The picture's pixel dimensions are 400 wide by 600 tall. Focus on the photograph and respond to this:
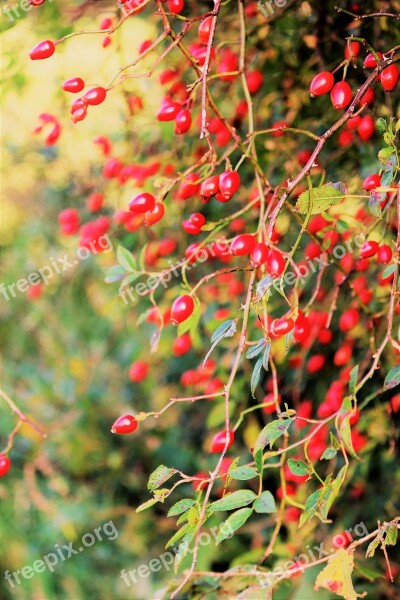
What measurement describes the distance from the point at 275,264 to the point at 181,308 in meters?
0.17

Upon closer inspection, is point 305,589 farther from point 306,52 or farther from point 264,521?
point 306,52

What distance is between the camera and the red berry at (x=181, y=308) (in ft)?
3.05

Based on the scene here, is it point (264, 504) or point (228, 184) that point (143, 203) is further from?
point (264, 504)

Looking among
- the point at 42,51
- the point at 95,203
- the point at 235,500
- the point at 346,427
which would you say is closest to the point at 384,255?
the point at 346,427

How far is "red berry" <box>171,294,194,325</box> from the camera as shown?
36.5 inches

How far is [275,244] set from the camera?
1.22m

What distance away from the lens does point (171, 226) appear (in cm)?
171

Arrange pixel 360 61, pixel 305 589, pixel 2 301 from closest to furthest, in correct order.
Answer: pixel 360 61, pixel 305 589, pixel 2 301

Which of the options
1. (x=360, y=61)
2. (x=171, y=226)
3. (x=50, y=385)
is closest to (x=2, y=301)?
(x=50, y=385)

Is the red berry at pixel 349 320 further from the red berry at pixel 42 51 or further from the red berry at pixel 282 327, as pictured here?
the red berry at pixel 42 51

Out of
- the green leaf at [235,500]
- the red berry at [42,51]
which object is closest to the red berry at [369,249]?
the green leaf at [235,500]

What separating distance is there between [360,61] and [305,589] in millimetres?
1003

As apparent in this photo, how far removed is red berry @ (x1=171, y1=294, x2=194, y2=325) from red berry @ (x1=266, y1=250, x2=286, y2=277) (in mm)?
155

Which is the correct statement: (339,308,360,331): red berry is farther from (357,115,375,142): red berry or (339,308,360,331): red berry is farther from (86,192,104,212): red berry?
(86,192,104,212): red berry
